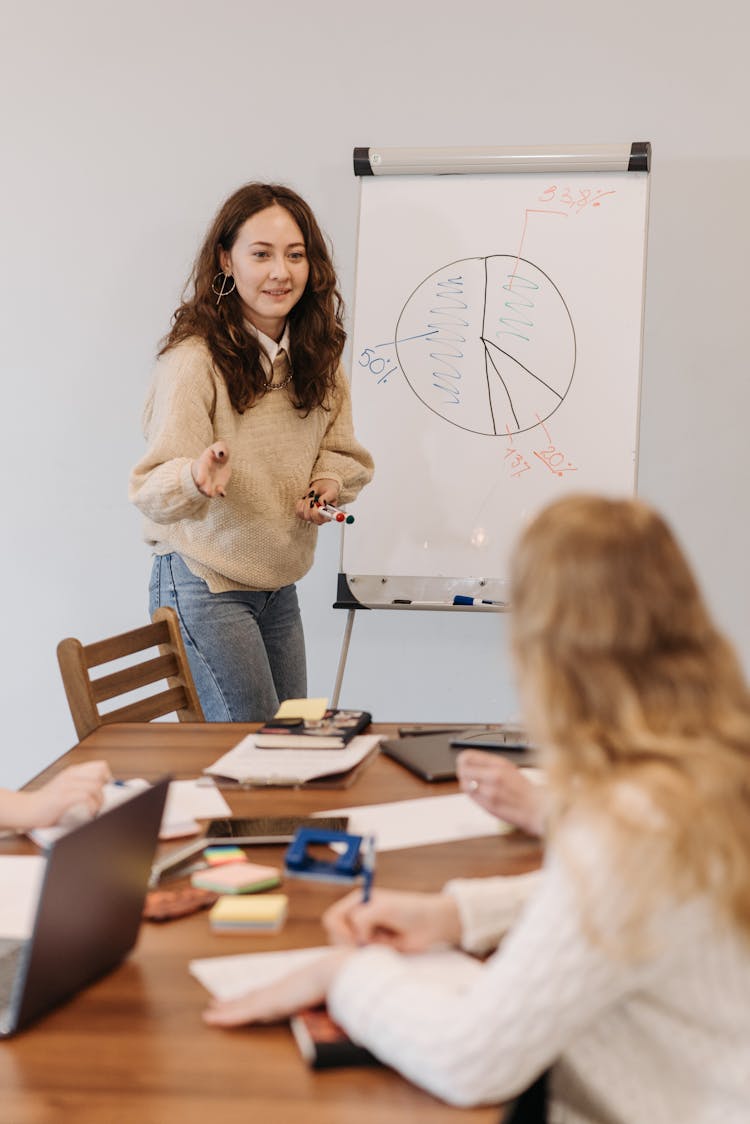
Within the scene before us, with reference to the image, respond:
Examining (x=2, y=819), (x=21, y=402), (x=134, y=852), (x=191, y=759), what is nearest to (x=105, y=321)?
(x=21, y=402)

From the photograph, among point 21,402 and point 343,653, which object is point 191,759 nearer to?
point 343,653

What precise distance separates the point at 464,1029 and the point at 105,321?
2.69 m

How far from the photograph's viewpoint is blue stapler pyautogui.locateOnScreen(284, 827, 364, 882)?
3.84 feet

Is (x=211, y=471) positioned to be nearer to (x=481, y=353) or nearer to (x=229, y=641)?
(x=229, y=641)

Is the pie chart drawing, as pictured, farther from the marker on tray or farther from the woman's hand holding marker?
the woman's hand holding marker

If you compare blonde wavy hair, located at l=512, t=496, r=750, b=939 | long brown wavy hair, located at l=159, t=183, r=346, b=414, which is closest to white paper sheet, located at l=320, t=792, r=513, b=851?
blonde wavy hair, located at l=512, t=496, r=750, b=939

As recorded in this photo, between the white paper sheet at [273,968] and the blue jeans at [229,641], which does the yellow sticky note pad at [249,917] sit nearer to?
the white paper sheet at [273,968]

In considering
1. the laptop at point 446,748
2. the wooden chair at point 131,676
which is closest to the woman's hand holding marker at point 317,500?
the wooden chair at point 131,676

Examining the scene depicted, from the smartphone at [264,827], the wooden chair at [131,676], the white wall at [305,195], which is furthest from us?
the white wall at [305,195]

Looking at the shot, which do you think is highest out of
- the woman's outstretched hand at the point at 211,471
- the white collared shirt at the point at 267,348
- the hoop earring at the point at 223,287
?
the hoop earring at the point at 223,287

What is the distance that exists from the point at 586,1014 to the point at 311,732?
0.92m

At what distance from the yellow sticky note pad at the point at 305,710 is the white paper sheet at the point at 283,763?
0.09 metres

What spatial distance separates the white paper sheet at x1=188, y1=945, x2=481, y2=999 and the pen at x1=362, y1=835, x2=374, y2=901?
7 centimetres

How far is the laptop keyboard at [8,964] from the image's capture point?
933 millimetres
